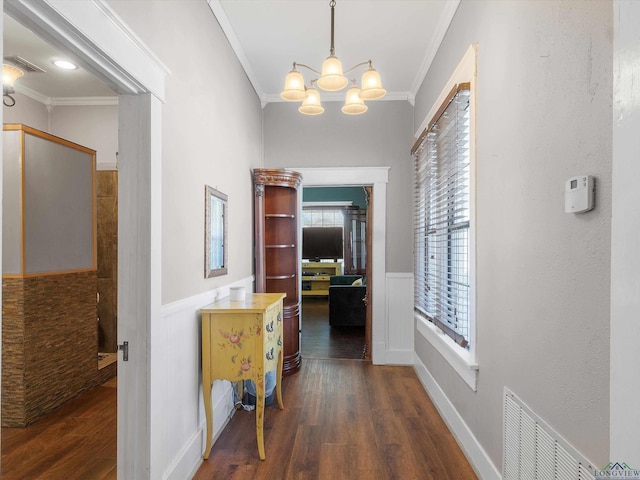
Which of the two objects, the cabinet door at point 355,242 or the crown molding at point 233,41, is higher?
the crown molding at point 233,41

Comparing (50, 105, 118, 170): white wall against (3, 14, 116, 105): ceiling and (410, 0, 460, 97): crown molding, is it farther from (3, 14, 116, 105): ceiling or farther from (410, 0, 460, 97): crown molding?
(410, 0, 460, 97): crown molding

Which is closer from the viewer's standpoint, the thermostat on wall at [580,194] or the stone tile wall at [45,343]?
the thermostat on wall at [580,194]

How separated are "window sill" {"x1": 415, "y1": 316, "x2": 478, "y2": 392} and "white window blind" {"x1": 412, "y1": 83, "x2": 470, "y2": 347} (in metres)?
0.06

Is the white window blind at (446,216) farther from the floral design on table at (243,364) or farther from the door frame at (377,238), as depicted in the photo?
the floral design on table at (243,364)

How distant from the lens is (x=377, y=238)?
4.39m

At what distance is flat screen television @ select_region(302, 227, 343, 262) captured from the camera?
9453 millimetres

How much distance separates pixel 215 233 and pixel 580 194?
7.18ft

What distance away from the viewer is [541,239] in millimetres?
1540

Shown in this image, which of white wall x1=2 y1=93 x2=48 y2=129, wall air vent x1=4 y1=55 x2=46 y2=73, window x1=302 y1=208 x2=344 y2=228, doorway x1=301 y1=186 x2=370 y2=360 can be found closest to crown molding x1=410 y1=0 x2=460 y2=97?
wall air vent x1=4 y1=55 x2=46 y2=73

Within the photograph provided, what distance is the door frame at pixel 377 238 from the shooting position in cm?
436

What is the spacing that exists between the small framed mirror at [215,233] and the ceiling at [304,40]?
4.31 feet

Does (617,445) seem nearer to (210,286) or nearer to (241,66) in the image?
(210,286)

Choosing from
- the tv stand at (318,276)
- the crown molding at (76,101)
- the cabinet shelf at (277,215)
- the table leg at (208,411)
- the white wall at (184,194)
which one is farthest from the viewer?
the tv stand at (318,276)

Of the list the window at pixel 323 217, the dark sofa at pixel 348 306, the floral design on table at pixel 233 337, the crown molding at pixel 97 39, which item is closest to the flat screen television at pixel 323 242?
the window at pixel 323 217
